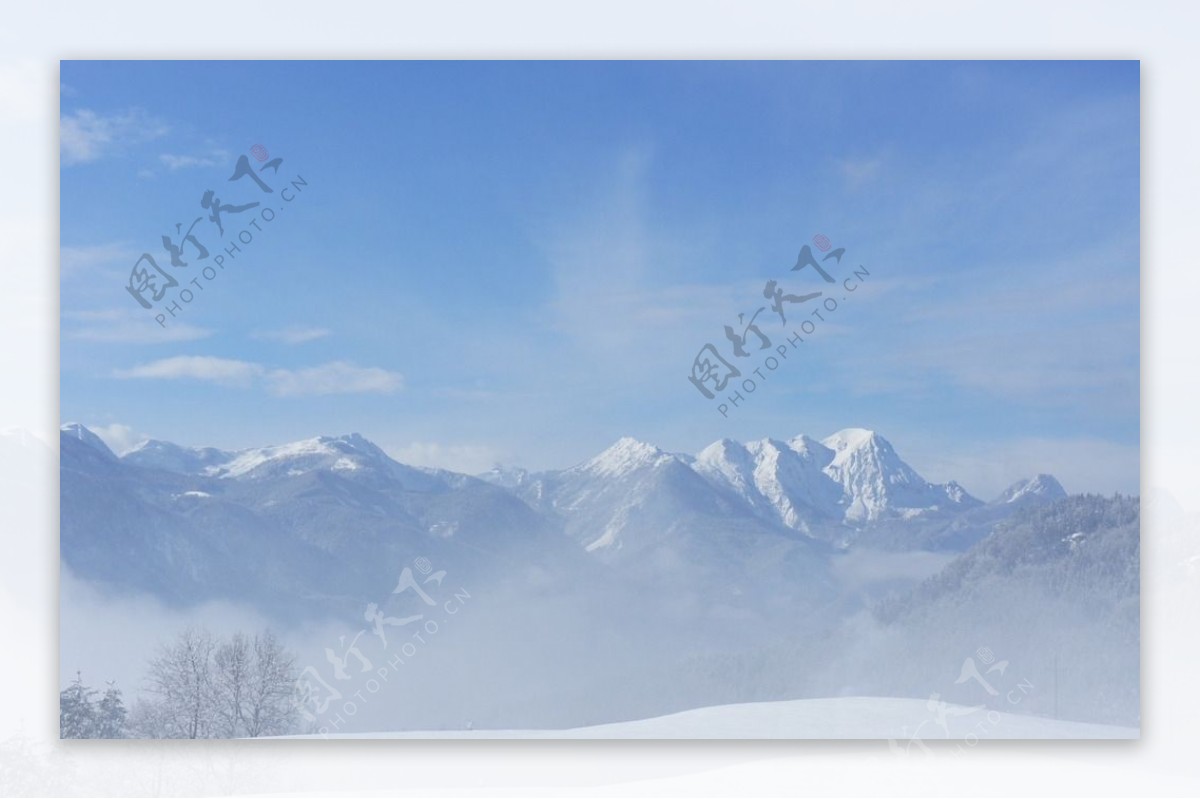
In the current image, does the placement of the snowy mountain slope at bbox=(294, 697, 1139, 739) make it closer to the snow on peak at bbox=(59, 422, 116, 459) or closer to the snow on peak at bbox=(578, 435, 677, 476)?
the snow on peak at bbox=(578, 435, 677, 476)

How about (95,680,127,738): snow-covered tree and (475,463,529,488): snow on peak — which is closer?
(95,680,127,738): snow-covered tree

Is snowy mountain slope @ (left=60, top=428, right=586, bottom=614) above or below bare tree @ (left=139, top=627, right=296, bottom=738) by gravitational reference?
above

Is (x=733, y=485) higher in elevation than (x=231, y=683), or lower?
higher

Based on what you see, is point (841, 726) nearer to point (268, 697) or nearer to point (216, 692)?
point (268, 697)

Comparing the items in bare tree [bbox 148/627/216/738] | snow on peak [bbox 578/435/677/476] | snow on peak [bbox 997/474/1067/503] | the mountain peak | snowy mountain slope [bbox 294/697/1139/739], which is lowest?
snowy mountain slope [bbox 294/697/1139/739]

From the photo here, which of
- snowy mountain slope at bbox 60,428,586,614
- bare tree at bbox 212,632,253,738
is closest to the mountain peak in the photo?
snowy mountain slope at bbox 60,428,586,614

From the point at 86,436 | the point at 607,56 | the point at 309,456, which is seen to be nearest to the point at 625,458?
the point at 309,456

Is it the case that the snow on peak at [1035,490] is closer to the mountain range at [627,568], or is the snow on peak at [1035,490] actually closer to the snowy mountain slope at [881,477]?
the mountain range at [627,568]
